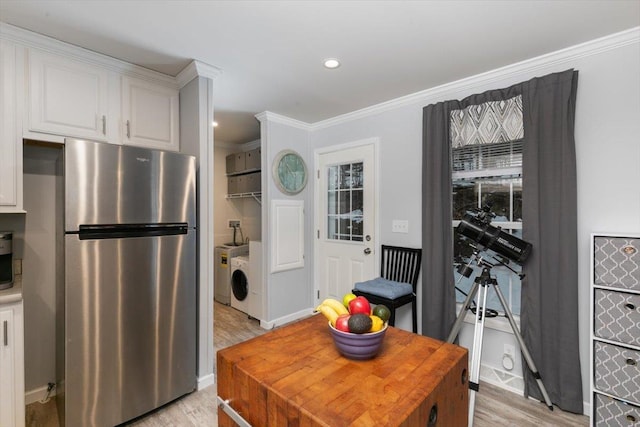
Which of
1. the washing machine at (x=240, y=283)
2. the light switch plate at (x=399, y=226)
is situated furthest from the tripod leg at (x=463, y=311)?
the washing machine at (x=240, y=283)

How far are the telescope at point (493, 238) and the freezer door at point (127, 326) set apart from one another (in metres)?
2.07

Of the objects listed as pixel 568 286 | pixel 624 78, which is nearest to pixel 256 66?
pixel 624 78

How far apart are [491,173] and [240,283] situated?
317 centimetres

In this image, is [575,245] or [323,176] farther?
[323,176]

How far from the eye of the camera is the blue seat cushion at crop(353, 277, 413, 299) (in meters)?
2.64

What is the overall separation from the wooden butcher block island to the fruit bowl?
0.03m

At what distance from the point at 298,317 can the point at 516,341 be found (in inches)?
91.9

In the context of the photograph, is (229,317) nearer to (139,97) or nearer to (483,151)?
(139,97)

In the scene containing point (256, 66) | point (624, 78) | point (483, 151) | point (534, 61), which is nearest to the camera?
point (624, 78)

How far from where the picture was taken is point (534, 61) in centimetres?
225

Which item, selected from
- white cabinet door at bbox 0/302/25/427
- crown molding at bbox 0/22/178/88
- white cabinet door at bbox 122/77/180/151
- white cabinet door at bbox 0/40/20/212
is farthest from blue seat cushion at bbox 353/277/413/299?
white cabinet door at bbox 0/40/20/212

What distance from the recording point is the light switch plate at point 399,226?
302 cm

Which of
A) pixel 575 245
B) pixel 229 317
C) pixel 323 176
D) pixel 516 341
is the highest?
pixel 323 176

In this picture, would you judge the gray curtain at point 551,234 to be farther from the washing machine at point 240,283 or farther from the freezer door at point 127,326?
the washing machine at point 240,283
